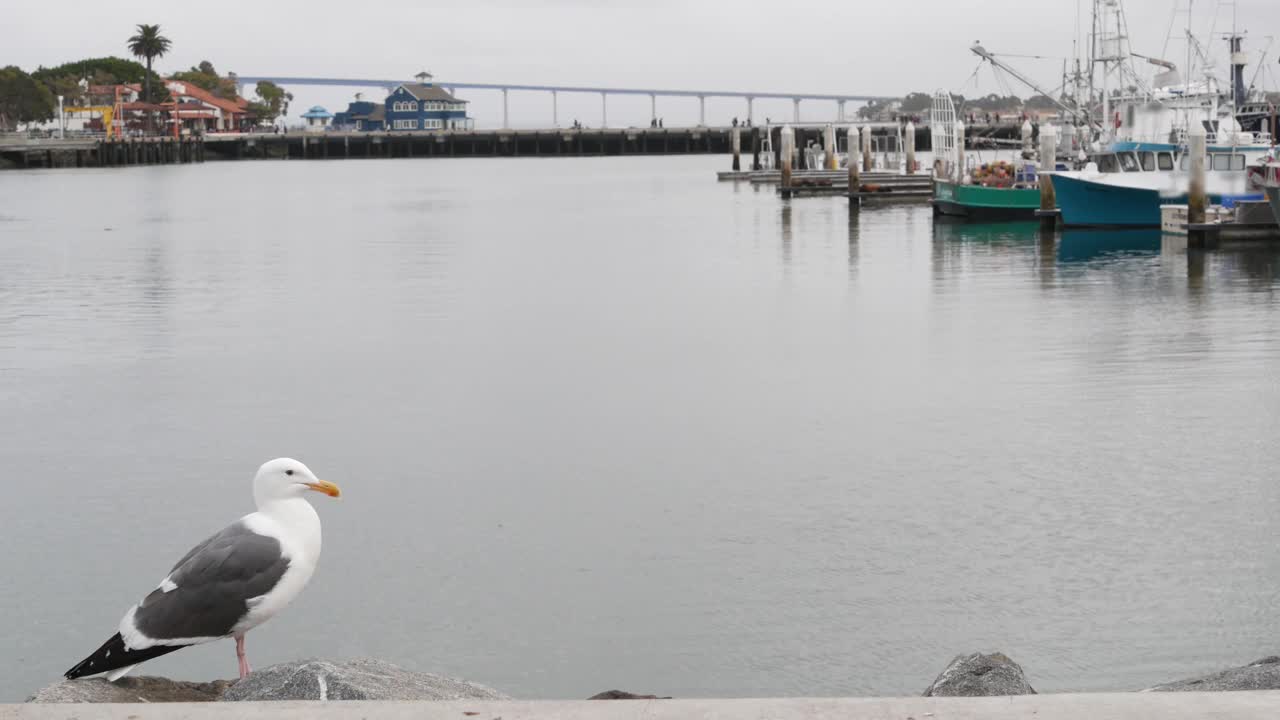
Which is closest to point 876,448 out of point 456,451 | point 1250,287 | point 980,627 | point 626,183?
point 456,451

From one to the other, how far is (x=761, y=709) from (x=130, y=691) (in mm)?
3428

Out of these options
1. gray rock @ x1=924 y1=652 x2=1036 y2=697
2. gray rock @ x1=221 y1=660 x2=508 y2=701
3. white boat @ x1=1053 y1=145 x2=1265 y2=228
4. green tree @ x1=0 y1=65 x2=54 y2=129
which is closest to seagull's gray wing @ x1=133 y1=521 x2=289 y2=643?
gray rock @ x1=221 y1=660 x2=508 y2=701

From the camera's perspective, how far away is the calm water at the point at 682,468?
9.51m

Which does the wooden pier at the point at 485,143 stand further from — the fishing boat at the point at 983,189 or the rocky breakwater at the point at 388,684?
the rocky breakwater at the point at 388,684

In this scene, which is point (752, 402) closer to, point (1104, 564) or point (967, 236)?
point (1104, 564)

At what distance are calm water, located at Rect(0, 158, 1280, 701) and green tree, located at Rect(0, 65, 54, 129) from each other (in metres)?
136

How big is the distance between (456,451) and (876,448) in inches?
161

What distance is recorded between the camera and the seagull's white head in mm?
7094

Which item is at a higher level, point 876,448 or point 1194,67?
point 1194,67

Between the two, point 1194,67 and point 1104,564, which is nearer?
point 1104,564

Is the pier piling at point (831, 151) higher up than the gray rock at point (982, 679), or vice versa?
the pier piling at point (831, 151)

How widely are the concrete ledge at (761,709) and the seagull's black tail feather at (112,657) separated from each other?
1.74 metres

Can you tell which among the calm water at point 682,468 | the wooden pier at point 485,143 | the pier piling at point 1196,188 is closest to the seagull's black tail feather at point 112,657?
the calm water at point 682,468

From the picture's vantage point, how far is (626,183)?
305 ft
